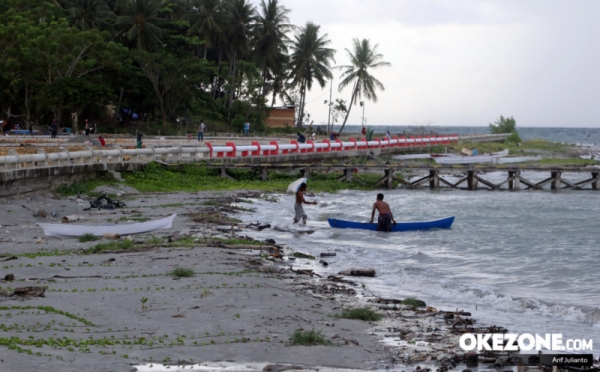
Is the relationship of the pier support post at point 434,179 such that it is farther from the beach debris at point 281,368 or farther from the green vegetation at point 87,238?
the beach debris at point 281,368

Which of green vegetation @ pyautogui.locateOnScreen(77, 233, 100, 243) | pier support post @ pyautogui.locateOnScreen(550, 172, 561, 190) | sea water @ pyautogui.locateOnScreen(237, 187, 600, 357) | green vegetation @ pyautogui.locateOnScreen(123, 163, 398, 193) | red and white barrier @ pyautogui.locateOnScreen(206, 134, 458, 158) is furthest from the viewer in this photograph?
pier support post @ pyautogui.locateOnScreen(550, 172, 561, 190)

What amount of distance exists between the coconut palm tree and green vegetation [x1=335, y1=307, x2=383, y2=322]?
52929 mm

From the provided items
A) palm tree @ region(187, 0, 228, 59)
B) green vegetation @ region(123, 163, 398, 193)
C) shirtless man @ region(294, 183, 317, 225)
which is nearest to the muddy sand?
shirtless man @ region(294, 183, 317, 225)

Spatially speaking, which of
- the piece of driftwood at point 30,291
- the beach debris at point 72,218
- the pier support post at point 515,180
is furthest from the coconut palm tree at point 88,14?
the piece of driftwood at point 30,291

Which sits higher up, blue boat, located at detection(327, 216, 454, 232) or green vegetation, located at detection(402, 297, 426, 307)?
green vegetation, located at detection(402, 297, 426, 307)

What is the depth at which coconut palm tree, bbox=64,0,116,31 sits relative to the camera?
59547 millimetres

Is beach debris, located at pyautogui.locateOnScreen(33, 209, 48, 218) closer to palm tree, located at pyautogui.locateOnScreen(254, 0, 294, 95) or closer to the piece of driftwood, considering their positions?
the piece of driftwood

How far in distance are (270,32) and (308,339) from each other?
66.8m

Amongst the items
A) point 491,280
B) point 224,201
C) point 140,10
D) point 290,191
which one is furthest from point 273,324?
point 140,10

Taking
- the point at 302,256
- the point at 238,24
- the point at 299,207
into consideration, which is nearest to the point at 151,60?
the point at 238,24

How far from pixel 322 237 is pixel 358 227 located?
1769mm

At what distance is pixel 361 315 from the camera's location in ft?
34.7

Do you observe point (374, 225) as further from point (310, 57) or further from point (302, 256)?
point (310, 57)

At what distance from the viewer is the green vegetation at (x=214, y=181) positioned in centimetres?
3028
